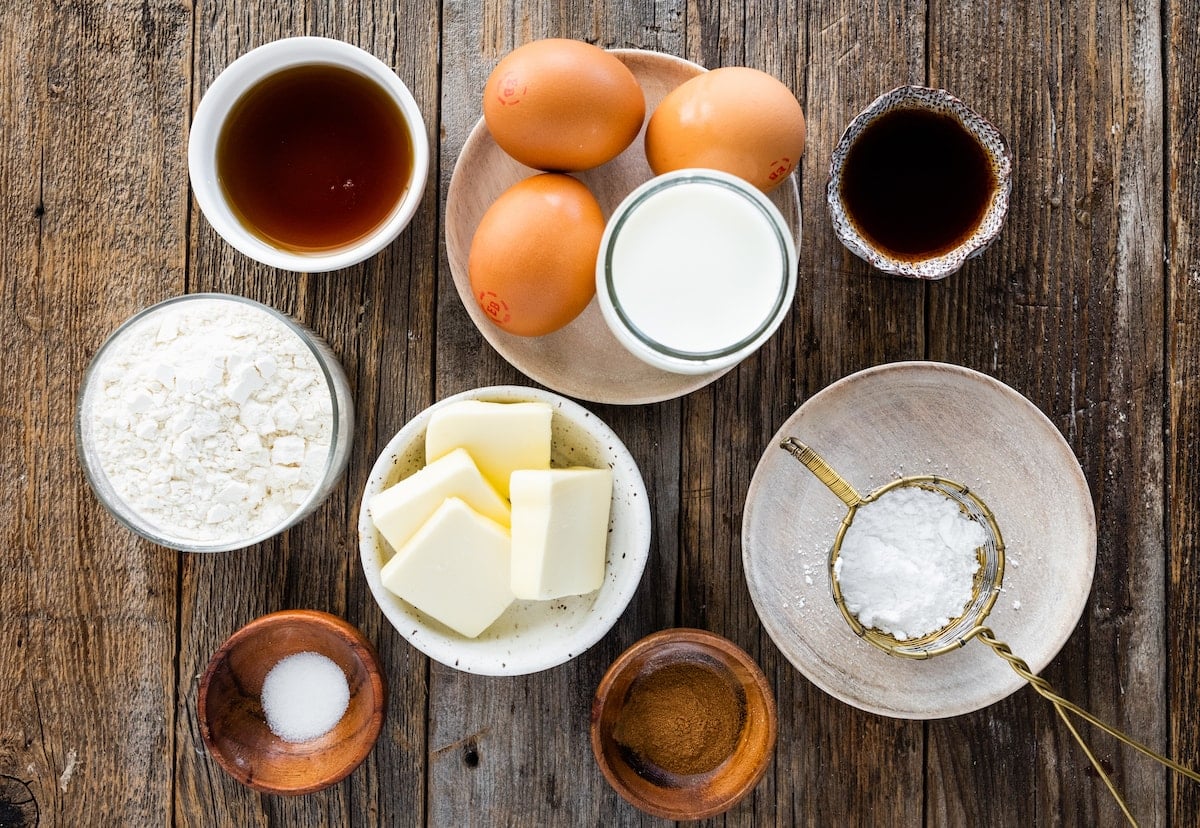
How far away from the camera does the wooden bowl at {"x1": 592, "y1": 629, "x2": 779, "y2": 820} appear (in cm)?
101

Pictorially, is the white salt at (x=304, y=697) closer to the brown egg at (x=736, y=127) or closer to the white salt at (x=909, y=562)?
the white salt at (x=909, y=562)

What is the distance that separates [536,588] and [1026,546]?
62 centimetres

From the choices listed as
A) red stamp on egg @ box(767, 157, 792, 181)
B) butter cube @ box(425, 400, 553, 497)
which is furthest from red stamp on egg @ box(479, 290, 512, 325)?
red stamp on egg @ box(767, 157, 792, 181)

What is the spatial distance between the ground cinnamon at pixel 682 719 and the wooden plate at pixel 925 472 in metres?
0.11

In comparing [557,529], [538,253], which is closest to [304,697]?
[557,529]

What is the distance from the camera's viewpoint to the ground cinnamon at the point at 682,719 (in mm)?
1065

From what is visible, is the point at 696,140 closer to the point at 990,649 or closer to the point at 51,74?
the point at 990,649

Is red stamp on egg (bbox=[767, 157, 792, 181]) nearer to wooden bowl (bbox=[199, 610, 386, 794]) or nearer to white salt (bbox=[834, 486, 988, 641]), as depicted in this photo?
white salt (bbox=[834, 486, 988, 641])

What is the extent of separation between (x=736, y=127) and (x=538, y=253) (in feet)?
0.81

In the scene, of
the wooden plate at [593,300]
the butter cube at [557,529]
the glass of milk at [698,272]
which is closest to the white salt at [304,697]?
the butter cube at [557,529]

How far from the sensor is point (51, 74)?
1122 millimetres

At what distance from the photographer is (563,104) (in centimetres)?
89

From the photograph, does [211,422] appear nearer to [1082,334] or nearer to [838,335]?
[838,335]

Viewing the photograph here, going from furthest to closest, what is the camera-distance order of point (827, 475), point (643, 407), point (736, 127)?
point (643, 407), point (827, 475), point (736, 127)
